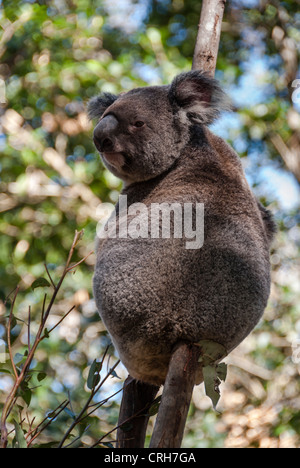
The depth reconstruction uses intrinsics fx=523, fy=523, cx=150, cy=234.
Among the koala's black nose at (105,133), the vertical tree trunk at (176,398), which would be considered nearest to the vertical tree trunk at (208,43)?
the koala's black nose at (105,133)

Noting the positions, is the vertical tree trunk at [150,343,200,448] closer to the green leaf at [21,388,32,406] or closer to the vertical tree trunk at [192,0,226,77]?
the green leaf at [21,388,32,406]

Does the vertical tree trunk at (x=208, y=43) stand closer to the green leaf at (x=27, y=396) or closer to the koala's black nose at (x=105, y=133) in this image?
the koala's black nose at (x=105, y=133)

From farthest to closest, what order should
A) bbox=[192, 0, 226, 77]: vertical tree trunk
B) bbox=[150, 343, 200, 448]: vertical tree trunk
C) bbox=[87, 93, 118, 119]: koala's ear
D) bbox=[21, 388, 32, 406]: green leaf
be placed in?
1. bbox=[87, 93, 118, 119]: koala's ear
2. bbox=[192, 0, 226, 77]: vertical tree trunk
3. bbox=[21, 388, 32, 406]: green leaf
4. bbox=[150, 343, 200, 448]: vertical tree trunk

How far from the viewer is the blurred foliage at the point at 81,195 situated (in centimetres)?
456

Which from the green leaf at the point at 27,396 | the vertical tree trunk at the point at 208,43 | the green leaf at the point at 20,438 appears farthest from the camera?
the vertical tree trunk at the point at 208,43

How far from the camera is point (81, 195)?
4691 mm

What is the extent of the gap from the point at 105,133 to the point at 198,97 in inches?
20.6

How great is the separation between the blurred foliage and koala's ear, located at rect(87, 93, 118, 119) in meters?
1.38

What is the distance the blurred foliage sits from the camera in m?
4.56

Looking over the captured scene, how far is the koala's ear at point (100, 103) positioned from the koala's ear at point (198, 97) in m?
0.44

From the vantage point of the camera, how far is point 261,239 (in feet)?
7.20

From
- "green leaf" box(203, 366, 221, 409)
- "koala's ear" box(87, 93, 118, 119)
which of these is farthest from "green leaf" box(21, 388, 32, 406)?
"koala's ear" box(87, 93, 118, 119)
